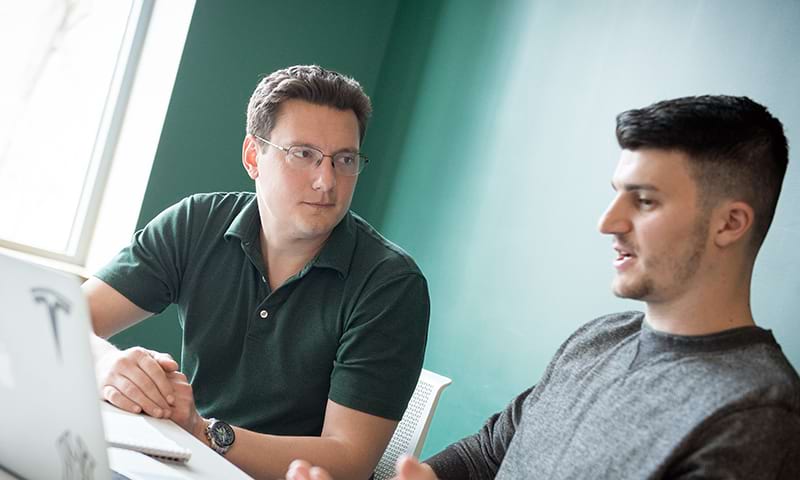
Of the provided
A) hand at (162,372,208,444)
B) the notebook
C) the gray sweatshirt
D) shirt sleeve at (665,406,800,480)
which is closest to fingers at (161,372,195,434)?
hand at (162,372,208,444)

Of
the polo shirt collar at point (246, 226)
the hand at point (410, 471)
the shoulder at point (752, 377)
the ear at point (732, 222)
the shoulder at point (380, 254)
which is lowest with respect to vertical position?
the hand at point (410, 471)

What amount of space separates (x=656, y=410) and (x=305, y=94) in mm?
1183

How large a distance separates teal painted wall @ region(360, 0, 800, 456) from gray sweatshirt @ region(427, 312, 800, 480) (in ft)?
2.86

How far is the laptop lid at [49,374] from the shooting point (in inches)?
36.6

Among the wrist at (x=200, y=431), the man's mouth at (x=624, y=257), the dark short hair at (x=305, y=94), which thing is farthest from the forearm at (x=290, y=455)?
the dark short hair at (x=305, y=94)

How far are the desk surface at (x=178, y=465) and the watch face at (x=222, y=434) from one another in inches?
2.8

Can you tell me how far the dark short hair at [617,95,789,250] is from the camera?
145cm

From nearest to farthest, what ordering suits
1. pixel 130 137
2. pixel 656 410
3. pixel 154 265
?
1. pixel 656 410
2. pixel 154 265
3. pixel 130 137

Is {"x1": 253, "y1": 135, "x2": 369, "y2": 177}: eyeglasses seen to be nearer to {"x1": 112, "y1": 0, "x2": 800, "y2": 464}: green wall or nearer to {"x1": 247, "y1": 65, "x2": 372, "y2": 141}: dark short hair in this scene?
{"x1": 247, "y1": 65, "x2": 372, "y2": 141}: dark short hair

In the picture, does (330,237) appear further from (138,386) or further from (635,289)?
(635,289)

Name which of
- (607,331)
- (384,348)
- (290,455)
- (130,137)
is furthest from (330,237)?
(130,137)

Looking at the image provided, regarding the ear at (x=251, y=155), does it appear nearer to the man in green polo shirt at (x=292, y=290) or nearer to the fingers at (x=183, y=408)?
the man in green polo shirt at (x=292, y=290)

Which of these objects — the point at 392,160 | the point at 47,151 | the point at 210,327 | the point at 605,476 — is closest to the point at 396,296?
the point at 210,327

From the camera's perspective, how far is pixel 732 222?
56.9 inches
